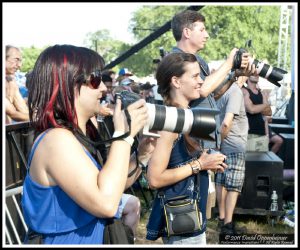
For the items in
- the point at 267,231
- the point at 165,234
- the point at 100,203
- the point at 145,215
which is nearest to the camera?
the point at 100,203

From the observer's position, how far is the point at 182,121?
7.06ft

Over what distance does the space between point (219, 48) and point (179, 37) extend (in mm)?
25854

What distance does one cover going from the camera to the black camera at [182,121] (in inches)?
81.8

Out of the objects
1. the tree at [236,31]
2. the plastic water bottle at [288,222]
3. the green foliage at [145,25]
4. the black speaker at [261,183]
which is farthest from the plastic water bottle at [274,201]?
the green foliage at [145,25]

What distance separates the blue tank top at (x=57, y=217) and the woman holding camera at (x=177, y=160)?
847 mm

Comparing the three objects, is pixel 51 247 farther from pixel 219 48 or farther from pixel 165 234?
pixel 219 48

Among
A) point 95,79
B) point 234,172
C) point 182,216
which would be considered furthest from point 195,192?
point 234,172

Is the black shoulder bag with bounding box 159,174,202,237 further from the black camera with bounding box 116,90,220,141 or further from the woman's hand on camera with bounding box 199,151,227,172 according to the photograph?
the black camera with bounding box 116,90,220,141

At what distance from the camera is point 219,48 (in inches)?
1152

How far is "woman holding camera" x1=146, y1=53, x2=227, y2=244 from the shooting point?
2.64m

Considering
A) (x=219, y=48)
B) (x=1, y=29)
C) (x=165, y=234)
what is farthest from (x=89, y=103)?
(x=219, y=48)

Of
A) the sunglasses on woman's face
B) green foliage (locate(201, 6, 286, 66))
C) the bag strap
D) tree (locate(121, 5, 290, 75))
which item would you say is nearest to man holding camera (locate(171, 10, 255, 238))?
the bag strap

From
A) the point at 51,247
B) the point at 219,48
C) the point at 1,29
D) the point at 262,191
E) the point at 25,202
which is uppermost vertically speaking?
the point at 219,48

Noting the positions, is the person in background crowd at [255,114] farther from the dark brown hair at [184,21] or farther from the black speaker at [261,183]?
the dark brown hair at [184,21]
